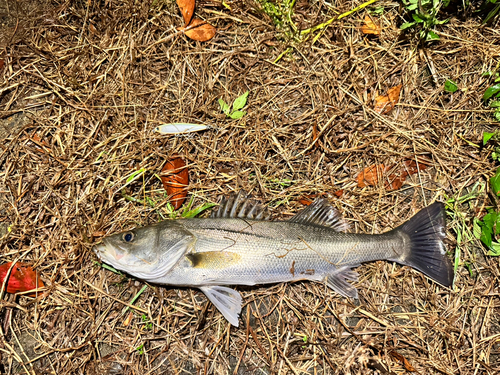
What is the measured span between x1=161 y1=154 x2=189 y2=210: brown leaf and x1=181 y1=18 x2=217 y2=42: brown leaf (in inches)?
55.0

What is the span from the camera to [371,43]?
13.2 feet

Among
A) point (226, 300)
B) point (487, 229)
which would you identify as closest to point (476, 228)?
point (487, 229)

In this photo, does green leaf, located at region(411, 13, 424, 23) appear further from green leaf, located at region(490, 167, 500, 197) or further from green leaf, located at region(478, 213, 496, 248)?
green leaf, located at region(478, 213, 496, 248)

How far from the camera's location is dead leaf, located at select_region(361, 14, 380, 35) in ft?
13.1

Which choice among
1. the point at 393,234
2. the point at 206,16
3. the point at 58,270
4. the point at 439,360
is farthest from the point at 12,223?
the point at 439,360

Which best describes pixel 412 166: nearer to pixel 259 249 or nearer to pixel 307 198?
pixel 307 198

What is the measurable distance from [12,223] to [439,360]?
4.78 meters

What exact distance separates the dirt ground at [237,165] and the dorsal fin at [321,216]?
0.16 meters

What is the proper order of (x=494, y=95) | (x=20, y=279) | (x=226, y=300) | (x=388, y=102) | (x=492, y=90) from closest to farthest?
1. (x=226, y=300)
2. (x=20, y=279)
3. (x=492, y=90)
4. (x=494, y=95)
5. (x=388, y=102)

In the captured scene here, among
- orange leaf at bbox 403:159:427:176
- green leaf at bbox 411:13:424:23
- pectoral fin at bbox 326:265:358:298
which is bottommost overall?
pectoral fin at bbox 326:265:358:298

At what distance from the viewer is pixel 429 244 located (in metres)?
3.65

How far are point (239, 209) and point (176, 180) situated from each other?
755 millimetres

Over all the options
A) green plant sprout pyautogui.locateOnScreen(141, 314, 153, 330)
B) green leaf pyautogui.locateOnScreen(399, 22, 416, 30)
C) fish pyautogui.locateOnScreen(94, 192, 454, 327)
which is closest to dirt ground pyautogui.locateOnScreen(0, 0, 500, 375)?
green plant sprout pyautogui.locateOnScreen(141, 314, 153, 330)

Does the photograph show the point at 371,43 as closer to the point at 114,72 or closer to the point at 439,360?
the point at 114,72
